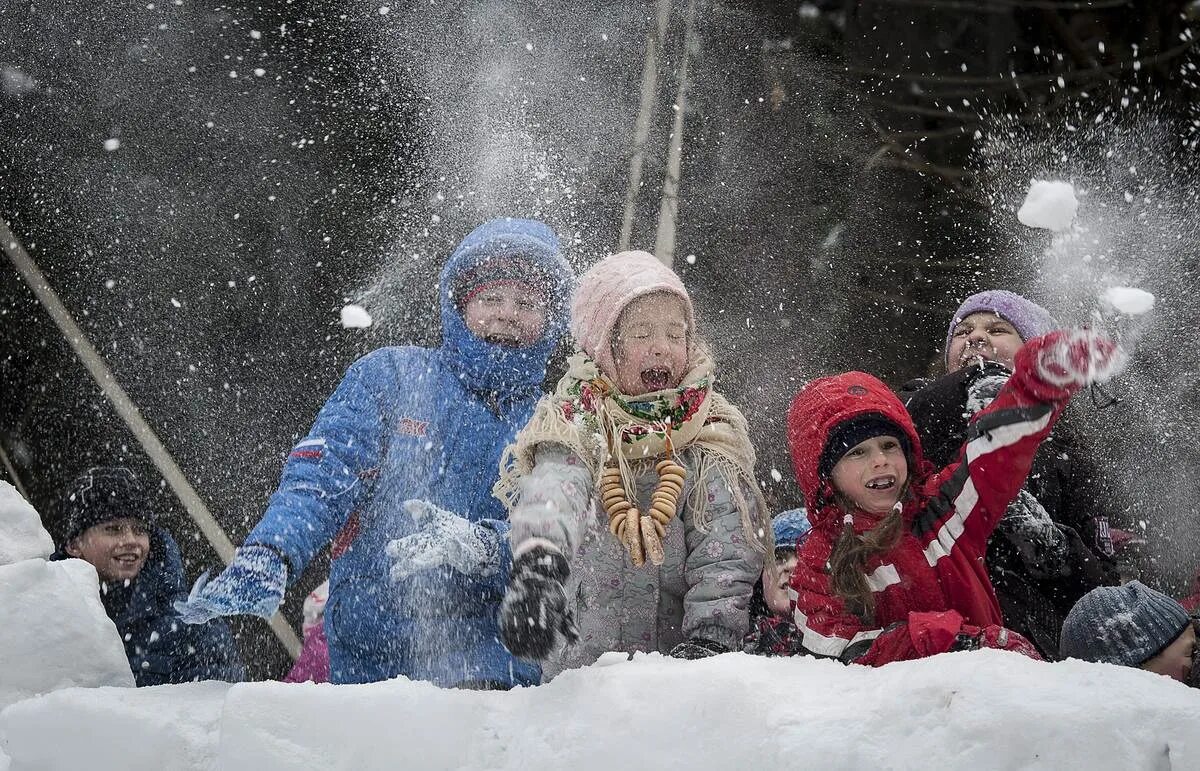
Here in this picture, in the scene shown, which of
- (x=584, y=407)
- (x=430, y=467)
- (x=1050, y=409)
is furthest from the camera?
(x=430, y=467)

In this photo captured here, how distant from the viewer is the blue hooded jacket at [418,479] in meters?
2.19

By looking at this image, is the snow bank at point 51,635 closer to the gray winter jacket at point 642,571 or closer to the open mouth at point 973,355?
the gray winter jacket at point 642,571

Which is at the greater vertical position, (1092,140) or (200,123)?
(1092,140)

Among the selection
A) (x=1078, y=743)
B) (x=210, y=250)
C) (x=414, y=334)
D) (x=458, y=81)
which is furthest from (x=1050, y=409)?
(x=210, y=250)

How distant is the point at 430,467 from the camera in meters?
2.35

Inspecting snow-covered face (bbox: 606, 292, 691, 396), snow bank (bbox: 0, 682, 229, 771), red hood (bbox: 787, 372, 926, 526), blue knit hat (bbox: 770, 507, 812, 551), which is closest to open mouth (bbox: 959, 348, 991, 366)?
blue knit hat (bbox: 770, 507, 812, 551)

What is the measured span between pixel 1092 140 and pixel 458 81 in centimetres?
271

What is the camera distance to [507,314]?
241 cm

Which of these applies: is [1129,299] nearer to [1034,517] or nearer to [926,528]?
[1034,517]

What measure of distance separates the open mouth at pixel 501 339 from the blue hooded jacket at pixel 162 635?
1.21m

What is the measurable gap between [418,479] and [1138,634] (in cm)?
157

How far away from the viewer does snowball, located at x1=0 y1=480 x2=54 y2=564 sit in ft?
7.50

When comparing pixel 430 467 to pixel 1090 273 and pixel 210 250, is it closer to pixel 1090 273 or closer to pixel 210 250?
pixel 210 250

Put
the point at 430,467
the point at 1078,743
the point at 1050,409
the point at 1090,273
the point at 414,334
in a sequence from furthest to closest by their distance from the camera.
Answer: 1. the point at 1090,273
2. the point at 414,334
3. the point at 430,467
4. the point at 1050,409
5. the point at 1078,743
